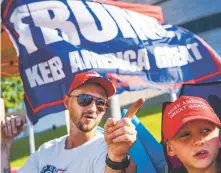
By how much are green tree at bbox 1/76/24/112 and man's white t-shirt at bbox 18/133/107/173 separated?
21082 millimetres

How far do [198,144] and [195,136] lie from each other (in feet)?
0.14

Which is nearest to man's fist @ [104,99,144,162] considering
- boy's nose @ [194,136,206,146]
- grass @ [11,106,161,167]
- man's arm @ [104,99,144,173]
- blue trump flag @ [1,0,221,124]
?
man's arm @ [104,99,144,173]

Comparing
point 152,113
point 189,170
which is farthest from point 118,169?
point 152,113

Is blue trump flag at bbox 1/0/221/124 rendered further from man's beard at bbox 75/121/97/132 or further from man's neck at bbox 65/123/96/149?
man's beard at bbox 75/121/97/132

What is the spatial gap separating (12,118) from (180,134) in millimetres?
1310

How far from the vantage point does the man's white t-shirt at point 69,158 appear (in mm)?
2324

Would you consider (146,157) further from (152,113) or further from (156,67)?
(152,113)

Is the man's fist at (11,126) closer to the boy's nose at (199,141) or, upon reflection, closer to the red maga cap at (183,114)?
the red maga cap at (183,114)

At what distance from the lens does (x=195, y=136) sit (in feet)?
5.69

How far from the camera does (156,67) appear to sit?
18.4ft

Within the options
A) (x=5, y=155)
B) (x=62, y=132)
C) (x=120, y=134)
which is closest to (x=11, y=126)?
(x=5, y=155)

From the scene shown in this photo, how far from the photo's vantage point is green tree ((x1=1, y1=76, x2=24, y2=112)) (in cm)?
2334

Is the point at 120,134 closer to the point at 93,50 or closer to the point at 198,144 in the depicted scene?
the point at 198,144

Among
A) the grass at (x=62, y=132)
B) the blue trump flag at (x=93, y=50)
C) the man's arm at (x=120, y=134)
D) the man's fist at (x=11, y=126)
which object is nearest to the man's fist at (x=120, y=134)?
the man's arm at (x=120, y=134)
